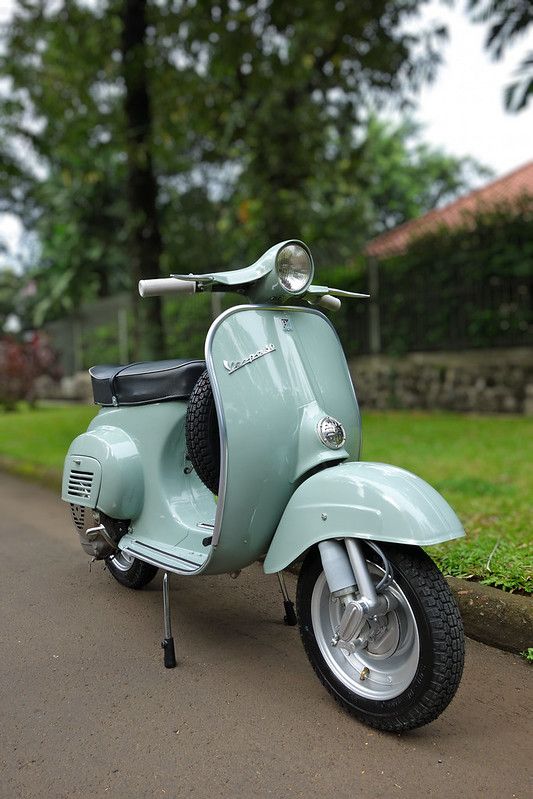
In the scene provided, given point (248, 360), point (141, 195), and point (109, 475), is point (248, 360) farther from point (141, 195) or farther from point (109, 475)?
point (141, 195)

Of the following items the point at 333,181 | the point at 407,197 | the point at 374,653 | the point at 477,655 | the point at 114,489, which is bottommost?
the point at 477,655

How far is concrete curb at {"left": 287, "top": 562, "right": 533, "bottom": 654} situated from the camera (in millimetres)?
2732

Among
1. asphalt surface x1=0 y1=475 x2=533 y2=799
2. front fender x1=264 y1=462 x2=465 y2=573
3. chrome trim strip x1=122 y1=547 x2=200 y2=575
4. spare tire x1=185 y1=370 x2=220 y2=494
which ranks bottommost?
asphalt surface x1=0 y1=475 x2=533 y2=799

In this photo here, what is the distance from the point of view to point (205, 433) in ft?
8.73

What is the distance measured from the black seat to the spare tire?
1.01 ft

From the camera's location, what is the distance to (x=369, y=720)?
2.17m

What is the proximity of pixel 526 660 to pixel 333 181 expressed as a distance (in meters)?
12.1

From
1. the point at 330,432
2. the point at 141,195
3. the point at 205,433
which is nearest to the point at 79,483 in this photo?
the point at 205,433

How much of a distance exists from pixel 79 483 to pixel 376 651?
63.2 inches

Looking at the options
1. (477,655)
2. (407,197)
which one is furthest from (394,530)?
(407,197)

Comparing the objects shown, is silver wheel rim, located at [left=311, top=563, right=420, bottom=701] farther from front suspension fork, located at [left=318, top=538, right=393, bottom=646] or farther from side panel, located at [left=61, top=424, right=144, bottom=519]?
side panel, located at [left=61, top=424, right=144, bottom=519]

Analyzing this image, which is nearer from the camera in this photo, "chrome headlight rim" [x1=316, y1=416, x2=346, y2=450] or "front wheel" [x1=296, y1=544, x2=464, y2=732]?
"front wheel" [x1=296, y1=544, x2=464, y2=732]

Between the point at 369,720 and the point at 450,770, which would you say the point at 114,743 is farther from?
the point at 450,770

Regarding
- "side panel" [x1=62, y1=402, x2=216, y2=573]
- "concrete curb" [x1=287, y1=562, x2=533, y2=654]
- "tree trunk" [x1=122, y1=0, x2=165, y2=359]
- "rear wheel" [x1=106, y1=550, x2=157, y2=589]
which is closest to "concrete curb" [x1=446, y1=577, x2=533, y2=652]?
"concrete curb" [x1=287, y1=562, x2=533, y2=654]
